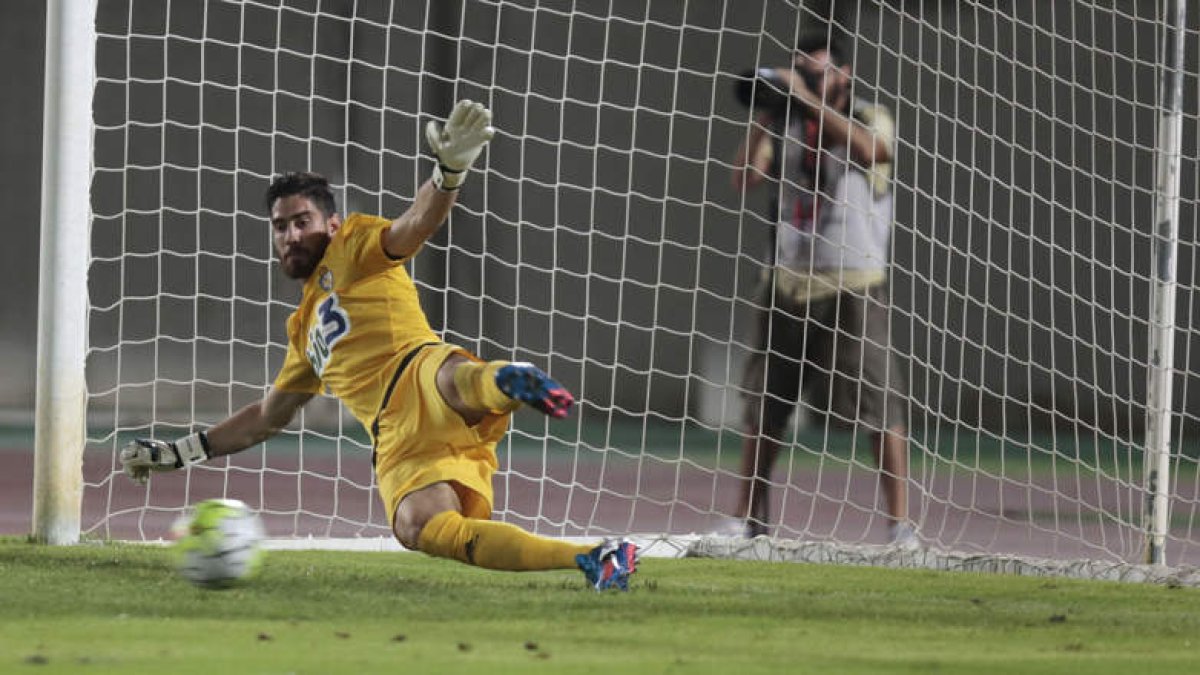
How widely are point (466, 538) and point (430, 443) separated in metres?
0.35

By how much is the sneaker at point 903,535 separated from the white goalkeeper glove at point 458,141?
222 centimetres

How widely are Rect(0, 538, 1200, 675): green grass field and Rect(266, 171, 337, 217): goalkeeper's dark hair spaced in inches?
39.8

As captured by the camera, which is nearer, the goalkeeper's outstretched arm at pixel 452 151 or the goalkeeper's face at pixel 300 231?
the goalkeeper's outstretched arm at pixel 452 151

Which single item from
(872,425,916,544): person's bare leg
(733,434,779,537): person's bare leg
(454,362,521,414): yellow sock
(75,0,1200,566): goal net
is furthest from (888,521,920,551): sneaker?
(75,0,1200,566): goal net

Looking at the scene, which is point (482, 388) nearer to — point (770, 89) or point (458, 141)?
point (458, 141)

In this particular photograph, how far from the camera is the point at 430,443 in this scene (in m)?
4.97

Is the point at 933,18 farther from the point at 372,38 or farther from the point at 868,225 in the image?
the point at 868,225

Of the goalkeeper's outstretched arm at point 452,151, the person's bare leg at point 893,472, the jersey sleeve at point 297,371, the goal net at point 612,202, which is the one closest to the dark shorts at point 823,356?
the person's bare leg at point 893,472

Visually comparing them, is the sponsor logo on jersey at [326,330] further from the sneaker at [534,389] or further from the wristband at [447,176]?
the sneaker at [534,389]

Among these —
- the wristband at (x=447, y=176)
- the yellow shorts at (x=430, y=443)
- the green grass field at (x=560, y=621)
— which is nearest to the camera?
the green grass field at (x=560, y=621)

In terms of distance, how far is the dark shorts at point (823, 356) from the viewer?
6805mm

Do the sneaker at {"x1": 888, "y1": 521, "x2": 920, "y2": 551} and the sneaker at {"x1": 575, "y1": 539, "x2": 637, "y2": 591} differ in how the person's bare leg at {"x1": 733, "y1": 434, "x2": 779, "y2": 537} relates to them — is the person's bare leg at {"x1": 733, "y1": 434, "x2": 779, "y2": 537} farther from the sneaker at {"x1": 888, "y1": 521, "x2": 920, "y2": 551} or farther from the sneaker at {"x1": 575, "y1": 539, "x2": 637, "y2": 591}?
the sneaker at {"x1": 575, "y1": 539, "x2": 637, "y2": 591}

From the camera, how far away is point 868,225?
6891 millimetres

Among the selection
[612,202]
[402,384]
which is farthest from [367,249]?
[612,202]
